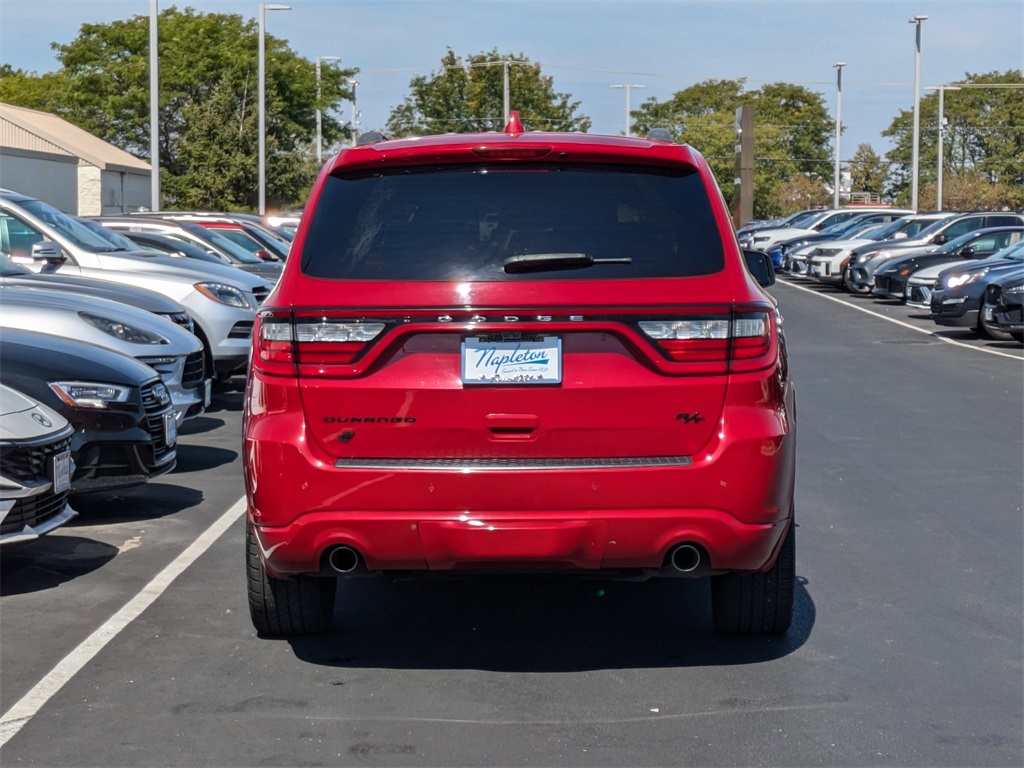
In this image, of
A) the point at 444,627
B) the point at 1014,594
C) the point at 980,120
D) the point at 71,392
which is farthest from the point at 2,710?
the point at 980,120

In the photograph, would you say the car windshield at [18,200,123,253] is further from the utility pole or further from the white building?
the white building

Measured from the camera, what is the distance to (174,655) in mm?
5543

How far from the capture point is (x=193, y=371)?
1066cm

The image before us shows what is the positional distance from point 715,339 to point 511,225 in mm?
763

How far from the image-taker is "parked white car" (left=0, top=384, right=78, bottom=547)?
6406mm

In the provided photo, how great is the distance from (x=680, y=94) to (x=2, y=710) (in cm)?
11706

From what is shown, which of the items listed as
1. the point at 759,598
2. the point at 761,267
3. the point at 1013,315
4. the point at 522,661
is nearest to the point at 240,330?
the point at 761,267

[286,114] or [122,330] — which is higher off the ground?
[286,114]

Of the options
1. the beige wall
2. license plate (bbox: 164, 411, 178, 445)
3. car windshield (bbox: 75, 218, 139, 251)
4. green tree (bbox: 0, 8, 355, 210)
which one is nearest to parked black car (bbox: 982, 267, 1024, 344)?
car windshield (bbox: 75, 218, 139, 251)

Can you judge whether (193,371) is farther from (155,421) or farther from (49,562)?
(49,562)

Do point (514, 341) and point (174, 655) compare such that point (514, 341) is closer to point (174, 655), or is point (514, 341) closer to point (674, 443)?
point (674, 443)

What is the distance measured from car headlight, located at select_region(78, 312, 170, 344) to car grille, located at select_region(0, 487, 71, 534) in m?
3.41

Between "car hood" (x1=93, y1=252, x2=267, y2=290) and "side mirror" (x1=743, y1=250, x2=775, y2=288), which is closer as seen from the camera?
"side mirror" (x1=743, y1=250, x2=775, y2=288)

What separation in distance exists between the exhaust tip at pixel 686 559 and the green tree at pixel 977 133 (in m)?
101
